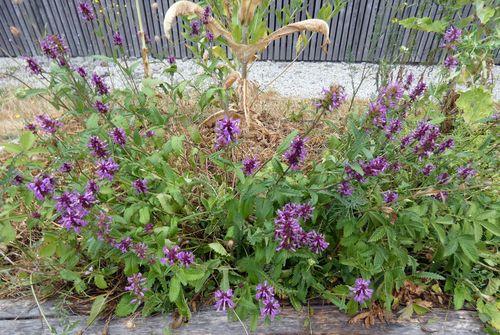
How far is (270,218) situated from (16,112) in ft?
10.00

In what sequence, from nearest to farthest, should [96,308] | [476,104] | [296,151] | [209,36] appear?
[296,151] → [96,308] → [476,104] → [209,36]

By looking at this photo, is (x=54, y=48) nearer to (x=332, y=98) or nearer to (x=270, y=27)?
(x=332, y=98)

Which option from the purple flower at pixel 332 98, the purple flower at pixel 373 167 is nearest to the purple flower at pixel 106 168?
the purple flower at pixel 332 98

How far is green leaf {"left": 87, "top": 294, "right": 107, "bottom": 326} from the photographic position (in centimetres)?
148

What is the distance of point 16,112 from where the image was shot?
3.39 metres

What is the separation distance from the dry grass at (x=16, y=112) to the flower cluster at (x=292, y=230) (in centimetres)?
240

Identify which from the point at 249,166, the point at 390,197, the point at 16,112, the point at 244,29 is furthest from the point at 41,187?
the point at 16,112

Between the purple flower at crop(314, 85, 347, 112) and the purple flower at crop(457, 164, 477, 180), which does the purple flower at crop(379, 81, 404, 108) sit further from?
the purple flower at crop(457, 164, 477, 180)

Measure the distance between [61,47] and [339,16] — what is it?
18.2 ft

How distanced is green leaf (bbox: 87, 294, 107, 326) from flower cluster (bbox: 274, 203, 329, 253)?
2.60 ft

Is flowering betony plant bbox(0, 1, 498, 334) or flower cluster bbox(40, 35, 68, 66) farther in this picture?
flower cluster bbox(40, 35, 68, 66)

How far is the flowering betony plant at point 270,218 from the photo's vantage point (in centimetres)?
128

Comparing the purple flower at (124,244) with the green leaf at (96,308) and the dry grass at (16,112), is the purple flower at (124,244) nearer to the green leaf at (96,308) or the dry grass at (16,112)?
the green leaf at (96,308)

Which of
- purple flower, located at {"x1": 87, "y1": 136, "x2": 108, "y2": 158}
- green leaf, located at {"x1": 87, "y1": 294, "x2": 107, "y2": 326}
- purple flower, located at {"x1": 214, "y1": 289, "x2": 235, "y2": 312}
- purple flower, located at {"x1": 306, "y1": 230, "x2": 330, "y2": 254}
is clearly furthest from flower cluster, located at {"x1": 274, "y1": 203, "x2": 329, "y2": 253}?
green leaf, located at {"x1": 87, "y1": 294, "x2": 107, "y2": 326}
